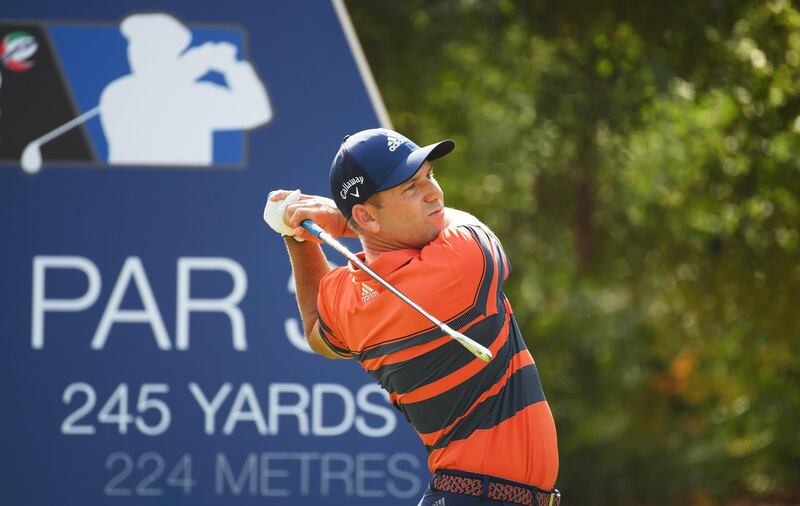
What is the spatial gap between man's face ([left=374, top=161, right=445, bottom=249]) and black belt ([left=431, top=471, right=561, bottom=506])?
0.72m

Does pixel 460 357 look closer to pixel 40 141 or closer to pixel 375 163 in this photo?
pixel 375 163

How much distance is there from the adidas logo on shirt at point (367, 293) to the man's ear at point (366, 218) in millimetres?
180

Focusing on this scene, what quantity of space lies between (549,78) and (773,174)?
1.59 meters

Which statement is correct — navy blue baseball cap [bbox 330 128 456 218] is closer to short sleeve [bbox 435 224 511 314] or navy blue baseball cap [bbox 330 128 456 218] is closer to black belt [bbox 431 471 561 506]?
short sleeve [bbox 435 224 511 314]

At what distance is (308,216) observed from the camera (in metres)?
3.92

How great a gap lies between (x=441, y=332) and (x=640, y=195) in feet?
Result: 19.1

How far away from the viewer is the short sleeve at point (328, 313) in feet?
12.5

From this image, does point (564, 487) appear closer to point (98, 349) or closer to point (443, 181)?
point (443, 181)

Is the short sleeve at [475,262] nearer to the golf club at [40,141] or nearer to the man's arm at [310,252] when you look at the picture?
the man's arm at [310,252]

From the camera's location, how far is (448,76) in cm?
879

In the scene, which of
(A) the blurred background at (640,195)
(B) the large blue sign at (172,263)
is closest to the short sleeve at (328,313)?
(B) the large blue sign at (172,263)

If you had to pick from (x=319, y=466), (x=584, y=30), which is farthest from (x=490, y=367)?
(x=584, y=30)

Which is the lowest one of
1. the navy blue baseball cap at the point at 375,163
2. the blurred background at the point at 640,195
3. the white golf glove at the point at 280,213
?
the blurred background at the point at 640,195

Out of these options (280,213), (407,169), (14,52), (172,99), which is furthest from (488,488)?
(14,52)
